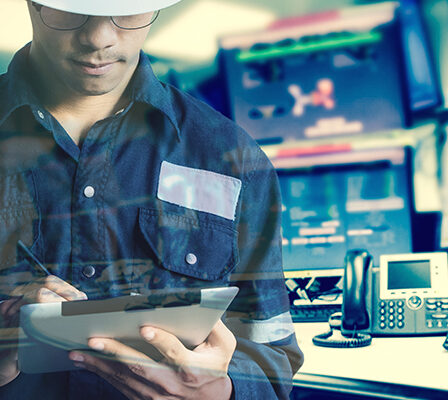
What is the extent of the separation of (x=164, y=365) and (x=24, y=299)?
0.55ft

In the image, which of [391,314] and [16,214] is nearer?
[16,214]

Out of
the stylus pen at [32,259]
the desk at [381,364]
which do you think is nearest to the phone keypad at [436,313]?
the desk at [381,364]

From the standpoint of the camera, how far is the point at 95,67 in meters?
0.72

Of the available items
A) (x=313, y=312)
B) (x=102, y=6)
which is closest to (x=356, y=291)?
(x=313, y=312)

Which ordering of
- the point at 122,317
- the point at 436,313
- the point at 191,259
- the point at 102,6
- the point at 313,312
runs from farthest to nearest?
the point at 313,312, the point at 436,313, the point at 191,259, the point at 102,6, the point at 122,317

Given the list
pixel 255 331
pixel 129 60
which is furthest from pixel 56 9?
pixel 255 331

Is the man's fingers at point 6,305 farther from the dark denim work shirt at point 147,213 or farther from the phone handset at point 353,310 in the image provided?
the phone handset at point 353,310

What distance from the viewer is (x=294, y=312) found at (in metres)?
1.20

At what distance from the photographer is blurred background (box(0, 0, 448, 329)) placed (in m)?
1.18

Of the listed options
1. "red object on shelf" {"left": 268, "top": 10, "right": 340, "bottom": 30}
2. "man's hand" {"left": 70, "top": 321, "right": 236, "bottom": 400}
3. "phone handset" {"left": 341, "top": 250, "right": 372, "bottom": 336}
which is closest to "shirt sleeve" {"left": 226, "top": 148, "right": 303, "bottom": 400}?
"man's hand" {"left": 70, "top": 321, "right": 236, "bottom": 400}

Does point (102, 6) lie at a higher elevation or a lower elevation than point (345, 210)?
higher

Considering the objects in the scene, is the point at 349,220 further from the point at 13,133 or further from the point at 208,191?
the point at 13,133

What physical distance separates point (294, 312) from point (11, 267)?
2.23ft

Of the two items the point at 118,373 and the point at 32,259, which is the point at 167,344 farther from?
the point at 32,259
